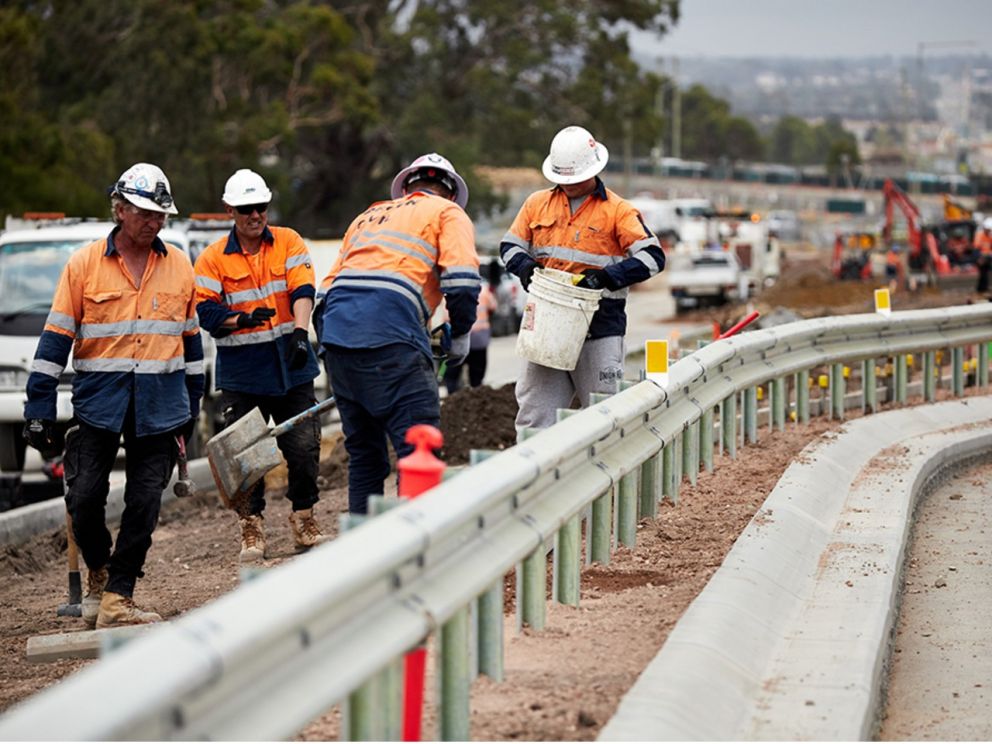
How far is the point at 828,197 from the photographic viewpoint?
145625 millimetres

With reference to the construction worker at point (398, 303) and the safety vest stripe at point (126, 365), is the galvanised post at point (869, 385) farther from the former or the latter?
the safety vest stripe at point (126, 365)

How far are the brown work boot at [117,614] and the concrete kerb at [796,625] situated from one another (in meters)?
2.79

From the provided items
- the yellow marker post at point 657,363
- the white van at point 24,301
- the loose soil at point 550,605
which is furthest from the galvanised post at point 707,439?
the white van at point 24,301

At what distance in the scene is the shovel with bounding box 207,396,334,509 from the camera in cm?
985

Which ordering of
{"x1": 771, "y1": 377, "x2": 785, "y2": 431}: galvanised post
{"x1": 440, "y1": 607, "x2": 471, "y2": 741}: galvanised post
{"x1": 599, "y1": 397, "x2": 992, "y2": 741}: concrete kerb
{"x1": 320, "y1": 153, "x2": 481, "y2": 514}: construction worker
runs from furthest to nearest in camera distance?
{"x1": 771, "y1": 377, "x2": 785, "y2": 431}: galvanised post → {"x1": 320, "y1": 153, "x2": 481, "y2": 514}: construction worker → {"x1": 599, "y1": 397, "x2": 992, "y2": 741}: concrete kerb → {"x1": 440, "y1": 607, "x2": 471, "y2": 741}: galvanised post

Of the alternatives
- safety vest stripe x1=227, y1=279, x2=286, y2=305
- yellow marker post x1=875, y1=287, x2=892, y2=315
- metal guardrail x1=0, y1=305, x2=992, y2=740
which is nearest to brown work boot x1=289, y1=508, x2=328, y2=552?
safety vest stripe x1=227, y1=279, x2=286, y2=305

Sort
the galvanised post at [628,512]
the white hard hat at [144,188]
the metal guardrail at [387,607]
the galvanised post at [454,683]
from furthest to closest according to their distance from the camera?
the white hard hat at [144,188] < the galvanised post at [628,512] < the galvanised post at [454,683] < the metal guardrail at [387,607]

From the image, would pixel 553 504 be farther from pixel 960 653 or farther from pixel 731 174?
pixel 731 174

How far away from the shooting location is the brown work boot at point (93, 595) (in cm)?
912

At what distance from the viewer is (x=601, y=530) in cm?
796

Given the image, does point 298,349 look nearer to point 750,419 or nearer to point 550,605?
point 550,605

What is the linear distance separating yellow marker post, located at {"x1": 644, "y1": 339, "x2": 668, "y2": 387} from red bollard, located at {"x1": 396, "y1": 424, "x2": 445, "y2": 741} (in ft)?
11.8

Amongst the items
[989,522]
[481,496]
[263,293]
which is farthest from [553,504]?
[989,522]

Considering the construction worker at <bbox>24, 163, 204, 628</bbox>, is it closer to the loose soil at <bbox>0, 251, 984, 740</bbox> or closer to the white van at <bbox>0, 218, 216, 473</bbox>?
the loose soil at <bbox>0, 251, 984, 740</bbox>
